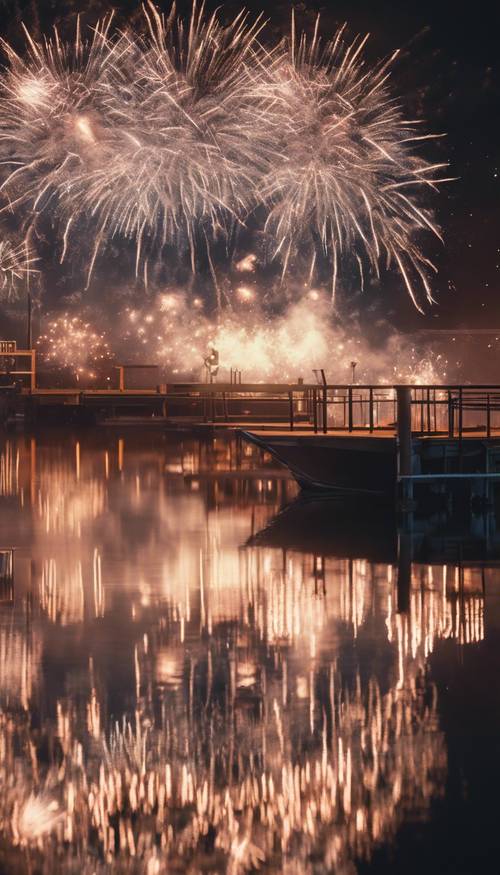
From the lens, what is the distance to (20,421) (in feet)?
244

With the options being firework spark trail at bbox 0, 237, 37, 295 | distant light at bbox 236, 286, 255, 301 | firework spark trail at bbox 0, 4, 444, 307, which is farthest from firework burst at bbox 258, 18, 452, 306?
distant light at bbox 236, 286, 255, 301

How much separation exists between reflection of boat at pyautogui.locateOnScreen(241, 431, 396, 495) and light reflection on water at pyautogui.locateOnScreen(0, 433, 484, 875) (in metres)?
7.01

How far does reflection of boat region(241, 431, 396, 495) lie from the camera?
28.7 m

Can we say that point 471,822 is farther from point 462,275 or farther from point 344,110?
point 462,275

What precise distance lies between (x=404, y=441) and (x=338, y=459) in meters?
3.45

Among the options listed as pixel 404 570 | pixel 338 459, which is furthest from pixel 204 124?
pixel 404 570

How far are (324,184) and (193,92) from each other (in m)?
→ 8.23

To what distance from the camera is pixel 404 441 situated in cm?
2652

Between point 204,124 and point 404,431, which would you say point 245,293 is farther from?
point 404,431

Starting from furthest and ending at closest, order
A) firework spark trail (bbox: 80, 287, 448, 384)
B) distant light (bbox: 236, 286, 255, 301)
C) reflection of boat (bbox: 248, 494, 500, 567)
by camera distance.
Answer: distant light (bbox: 236, 286, 255, 301) < firework spark trail (bbox: 80, 287, 448, 384) < reflection of boat (bbox: 248, 494, 500, 567)

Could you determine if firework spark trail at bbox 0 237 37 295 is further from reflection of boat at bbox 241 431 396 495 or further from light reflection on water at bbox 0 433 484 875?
light reflection on water at bbox 0 433 484 875

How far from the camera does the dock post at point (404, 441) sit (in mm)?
26203

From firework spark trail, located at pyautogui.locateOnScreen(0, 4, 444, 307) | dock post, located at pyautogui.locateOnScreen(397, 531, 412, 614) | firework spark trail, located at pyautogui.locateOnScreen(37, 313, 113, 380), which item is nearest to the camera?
dock post, located at pyautogui.locateOnScreen(397, 531, 412, 614)

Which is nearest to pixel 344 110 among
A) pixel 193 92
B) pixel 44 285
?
pixel 193 92
